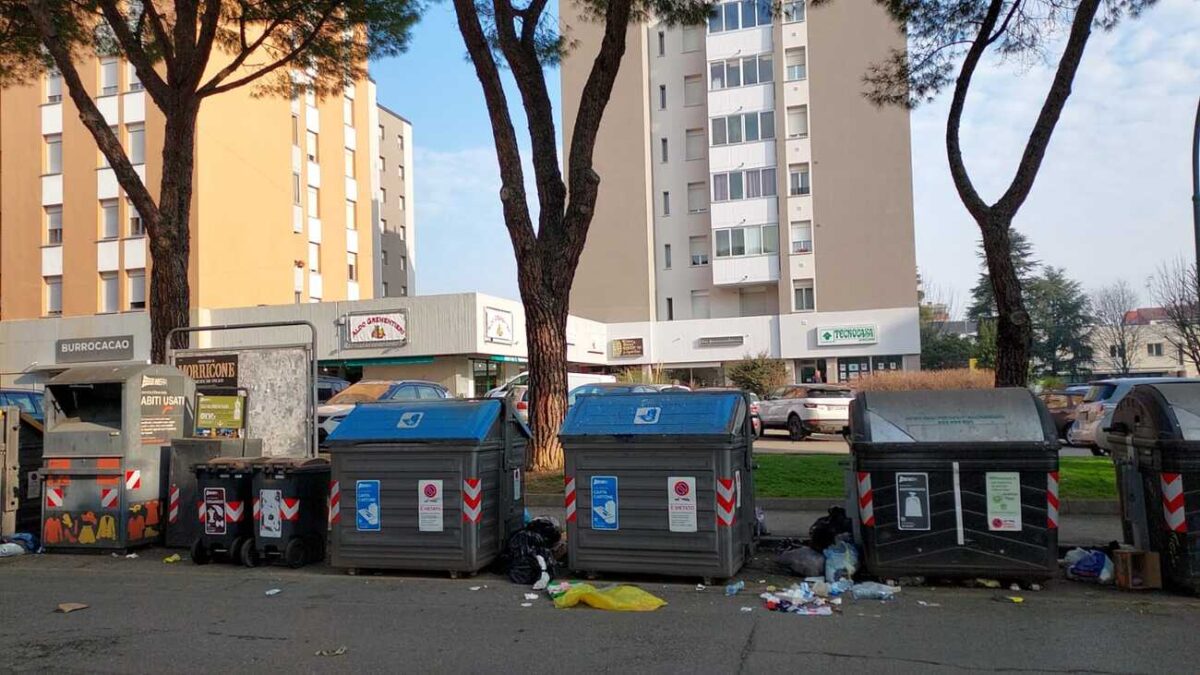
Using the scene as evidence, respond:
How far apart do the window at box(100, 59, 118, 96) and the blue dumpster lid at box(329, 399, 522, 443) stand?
33995 millimetres

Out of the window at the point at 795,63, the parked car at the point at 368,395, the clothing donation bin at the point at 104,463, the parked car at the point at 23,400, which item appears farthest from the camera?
the window at the point at 795,63

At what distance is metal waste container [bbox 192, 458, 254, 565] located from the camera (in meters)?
8.81

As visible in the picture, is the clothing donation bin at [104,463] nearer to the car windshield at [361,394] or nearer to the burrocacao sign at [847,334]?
the car windshield at [361,394]

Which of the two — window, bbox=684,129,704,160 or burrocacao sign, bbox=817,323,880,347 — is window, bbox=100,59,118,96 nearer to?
window, bbox=684,129,704,160

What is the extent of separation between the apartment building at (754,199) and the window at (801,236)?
68 mm

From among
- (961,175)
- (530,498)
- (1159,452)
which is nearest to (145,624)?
(530,498)

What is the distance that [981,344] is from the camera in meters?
56.0

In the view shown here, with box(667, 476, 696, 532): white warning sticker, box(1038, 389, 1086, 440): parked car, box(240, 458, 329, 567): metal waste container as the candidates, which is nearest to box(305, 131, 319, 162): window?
box(1038, 389, 1086, 440): parked car

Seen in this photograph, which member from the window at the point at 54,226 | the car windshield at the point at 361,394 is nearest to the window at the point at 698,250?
the window at the point at 54,226

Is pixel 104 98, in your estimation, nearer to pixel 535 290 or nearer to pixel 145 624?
pixel 535 290

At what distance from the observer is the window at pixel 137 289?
36781mm

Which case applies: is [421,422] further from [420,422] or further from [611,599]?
[611,599]

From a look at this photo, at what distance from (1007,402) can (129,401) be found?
8.23m

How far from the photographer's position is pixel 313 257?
4184cm
